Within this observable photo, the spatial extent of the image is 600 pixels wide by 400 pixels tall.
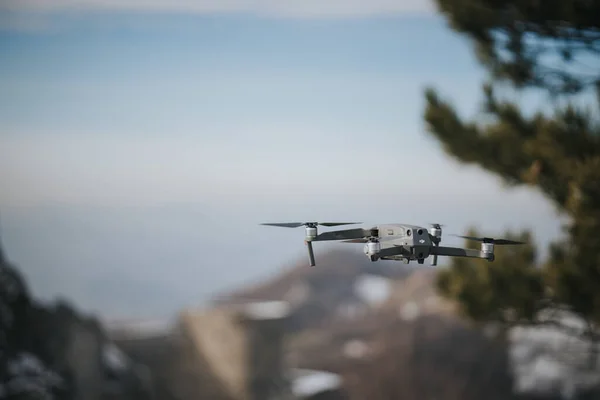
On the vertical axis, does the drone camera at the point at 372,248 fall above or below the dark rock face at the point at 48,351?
above

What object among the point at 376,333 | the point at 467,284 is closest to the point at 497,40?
the point at 467,284

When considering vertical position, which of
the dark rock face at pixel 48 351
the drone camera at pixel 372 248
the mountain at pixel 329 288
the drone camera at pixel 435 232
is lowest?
the mountain at pixel 329 288

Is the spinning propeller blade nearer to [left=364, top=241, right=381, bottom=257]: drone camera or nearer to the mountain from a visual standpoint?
[left=364, top=241, right=381, bottom=257]: drone camera

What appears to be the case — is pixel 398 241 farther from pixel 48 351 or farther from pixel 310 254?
pixel 48 351

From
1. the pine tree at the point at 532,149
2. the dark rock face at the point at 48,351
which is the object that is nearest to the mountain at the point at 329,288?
the dark rock face at the point at 48,351

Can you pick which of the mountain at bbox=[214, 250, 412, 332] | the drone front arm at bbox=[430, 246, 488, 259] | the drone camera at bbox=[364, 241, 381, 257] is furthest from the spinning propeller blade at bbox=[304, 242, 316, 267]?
the mountain at bbox=[214, 250, 412, 332]

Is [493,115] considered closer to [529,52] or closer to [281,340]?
[529,52]

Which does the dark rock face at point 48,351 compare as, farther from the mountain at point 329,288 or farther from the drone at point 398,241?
the drone at point 398,241
